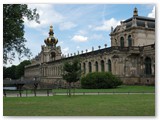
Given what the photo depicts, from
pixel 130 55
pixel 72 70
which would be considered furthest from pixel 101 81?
pixel 72 70

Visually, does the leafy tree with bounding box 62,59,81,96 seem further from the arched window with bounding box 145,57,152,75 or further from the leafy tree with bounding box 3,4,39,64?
the arched window with bounding box 145,57,152,75

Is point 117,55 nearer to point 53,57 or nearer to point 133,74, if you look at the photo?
point 133,74

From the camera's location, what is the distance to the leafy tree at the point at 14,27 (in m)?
27.8

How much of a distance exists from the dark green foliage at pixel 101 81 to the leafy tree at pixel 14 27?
79.1ft

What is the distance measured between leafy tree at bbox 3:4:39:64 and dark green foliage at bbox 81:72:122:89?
24104 mm

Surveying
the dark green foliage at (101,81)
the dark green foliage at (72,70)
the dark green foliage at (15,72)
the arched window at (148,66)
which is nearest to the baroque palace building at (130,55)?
the arched window at (148,66)

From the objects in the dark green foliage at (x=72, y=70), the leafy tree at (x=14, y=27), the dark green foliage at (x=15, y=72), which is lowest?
the dark green foliage at (x=15, y=72)

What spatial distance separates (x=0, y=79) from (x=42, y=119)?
323 cm

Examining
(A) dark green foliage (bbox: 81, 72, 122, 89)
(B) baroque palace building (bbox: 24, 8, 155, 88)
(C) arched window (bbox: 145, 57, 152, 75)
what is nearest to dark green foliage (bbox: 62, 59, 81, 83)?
(B) baroque palace building (bbox: 24, 8, 155, 88)

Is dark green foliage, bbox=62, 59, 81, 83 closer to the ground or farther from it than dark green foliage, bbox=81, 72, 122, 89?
farther from it

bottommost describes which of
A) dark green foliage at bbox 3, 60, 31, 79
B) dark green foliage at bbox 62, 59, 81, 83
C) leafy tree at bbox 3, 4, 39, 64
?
dark green foliage at bbox 3, 60, 31, 79

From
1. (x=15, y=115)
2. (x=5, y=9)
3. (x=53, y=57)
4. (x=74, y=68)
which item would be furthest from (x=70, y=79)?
(x=53, y=57)

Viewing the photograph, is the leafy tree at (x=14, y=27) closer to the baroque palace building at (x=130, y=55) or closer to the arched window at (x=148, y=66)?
the baroque palace building at (x=130, y=55)

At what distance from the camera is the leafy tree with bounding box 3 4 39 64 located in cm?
2777
